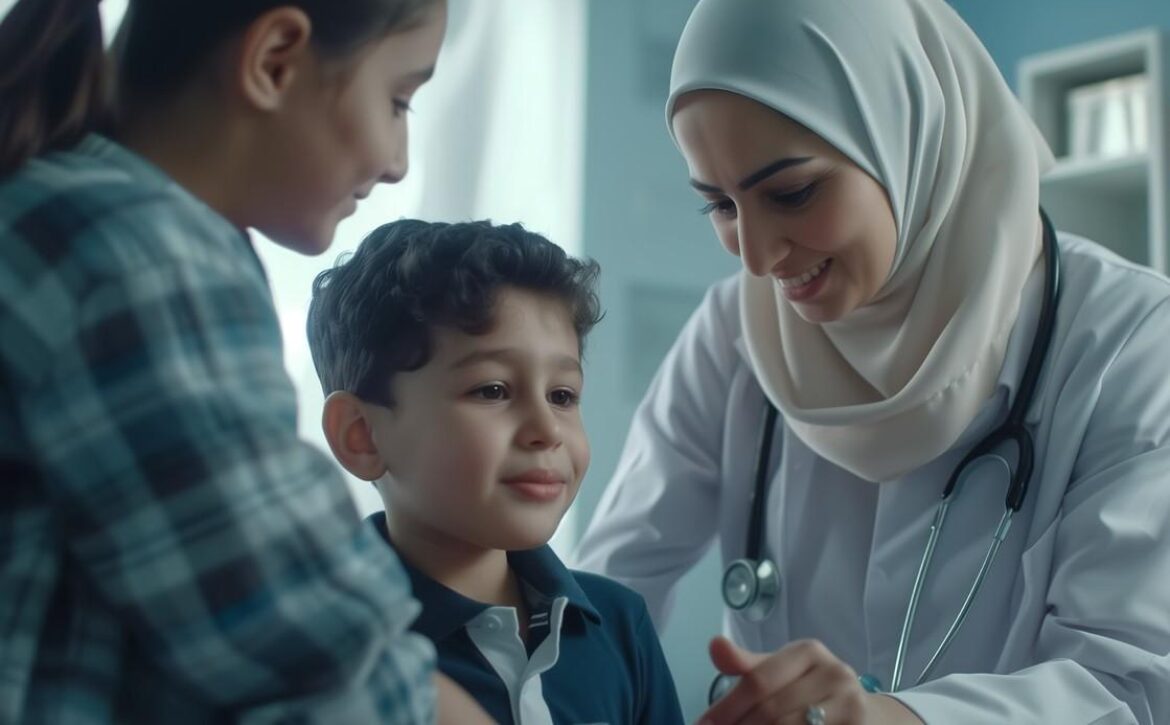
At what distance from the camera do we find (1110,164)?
9.91 feet

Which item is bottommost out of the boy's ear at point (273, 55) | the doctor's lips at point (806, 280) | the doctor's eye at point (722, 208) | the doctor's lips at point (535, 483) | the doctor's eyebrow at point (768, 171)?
the doctor's lips at point (535, 483)

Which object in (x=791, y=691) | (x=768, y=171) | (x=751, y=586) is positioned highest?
(x=768, y=171)

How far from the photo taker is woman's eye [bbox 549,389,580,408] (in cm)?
105

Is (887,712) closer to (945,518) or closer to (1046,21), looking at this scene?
(945,518)

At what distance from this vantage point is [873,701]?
3.37 ft

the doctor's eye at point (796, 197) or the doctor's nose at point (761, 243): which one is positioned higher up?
the doctor's eye at point (796, 197)

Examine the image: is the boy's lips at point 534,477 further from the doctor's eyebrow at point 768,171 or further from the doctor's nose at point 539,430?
the doctor's eyebrow at point 768,171

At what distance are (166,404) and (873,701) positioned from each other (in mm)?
637

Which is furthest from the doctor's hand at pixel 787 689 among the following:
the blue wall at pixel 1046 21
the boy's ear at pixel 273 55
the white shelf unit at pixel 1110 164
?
the blue wall at pixel 1046 21

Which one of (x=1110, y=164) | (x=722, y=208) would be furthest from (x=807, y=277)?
(x=1110, y=164)

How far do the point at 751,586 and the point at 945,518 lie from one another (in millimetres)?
221

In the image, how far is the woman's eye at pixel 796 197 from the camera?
1.33 metres

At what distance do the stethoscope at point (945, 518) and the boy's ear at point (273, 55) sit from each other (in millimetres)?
753

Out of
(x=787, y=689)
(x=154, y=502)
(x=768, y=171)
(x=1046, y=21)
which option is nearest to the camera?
(x=154, y=502)
